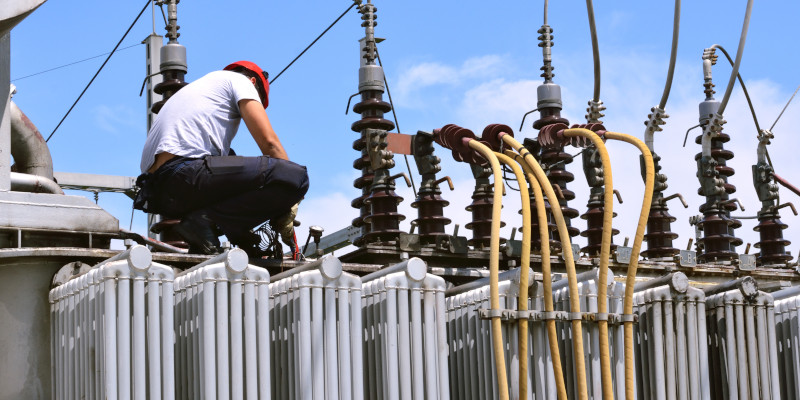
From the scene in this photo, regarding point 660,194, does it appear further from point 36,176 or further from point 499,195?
point 36,176

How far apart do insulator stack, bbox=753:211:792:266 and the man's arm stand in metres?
5.82

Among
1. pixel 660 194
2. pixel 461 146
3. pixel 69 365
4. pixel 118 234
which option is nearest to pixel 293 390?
pixel 69 365

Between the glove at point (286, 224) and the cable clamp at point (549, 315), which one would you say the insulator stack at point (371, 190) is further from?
the cable clamp at point (549, 315)

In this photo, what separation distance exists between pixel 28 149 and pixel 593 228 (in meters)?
4.45

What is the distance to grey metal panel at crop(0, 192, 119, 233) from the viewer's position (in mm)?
6133

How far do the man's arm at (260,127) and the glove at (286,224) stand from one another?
0.42 meters

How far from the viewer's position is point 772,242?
10828 millimetres

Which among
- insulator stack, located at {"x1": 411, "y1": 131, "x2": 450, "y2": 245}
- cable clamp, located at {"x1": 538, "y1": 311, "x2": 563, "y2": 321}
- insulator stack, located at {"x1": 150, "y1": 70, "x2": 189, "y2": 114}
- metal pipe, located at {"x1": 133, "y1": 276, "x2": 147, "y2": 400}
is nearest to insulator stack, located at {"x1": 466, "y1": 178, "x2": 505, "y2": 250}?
insulator stack, located at {"x1": 411, "y1": 131, "x2": 450, "y2": 245}

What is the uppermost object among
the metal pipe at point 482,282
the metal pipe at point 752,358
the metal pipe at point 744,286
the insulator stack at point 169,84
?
the insulator stack at point 169,84

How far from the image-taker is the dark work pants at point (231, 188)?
6.27 metres

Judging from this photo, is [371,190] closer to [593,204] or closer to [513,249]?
[513,249]

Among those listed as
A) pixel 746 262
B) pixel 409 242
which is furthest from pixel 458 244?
pixel 746 262

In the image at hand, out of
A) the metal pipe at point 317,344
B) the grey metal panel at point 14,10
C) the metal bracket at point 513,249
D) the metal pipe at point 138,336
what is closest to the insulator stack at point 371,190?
the metal bracket at point 513,249

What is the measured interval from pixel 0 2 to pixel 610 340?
3444 millimetres
